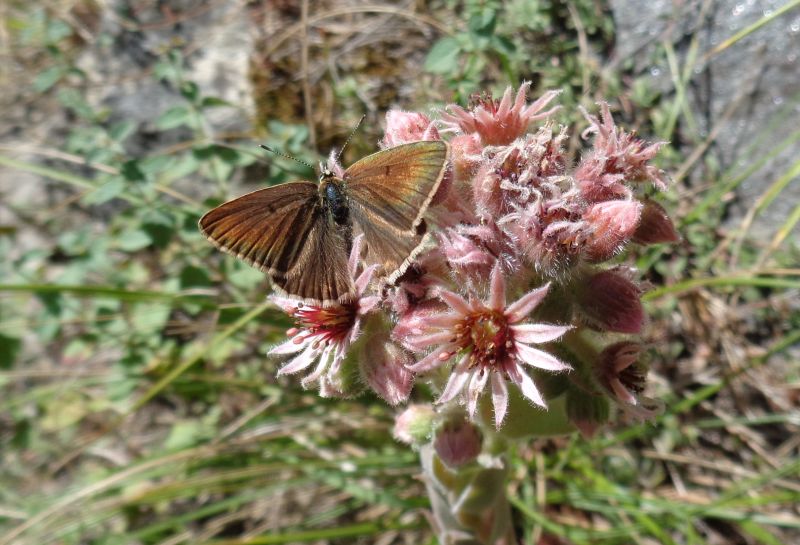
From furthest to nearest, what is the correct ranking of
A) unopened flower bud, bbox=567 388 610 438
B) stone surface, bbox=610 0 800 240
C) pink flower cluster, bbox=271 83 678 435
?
stone surface, bbox=610 0 800 240 < unopened flower bud, bbox=567 388 610 438 < pink flower cluster, bbox=271 83 678 435

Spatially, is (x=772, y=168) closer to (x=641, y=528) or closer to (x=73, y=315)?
(x=641, y=528)

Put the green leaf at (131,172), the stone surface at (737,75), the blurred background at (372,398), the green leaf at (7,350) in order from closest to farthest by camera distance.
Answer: the green leaf at (131,172) < the blurred background at (372,398) < the stone surface at (737,75) < the green leaf at (7,350)

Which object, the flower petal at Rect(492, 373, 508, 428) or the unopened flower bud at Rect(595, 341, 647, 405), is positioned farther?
the unopened flower bud at Rect(595, 341, 647, 405)

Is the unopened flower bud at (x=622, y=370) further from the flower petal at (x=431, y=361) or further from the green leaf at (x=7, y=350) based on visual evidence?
the green leaf at (x=7, y=350)

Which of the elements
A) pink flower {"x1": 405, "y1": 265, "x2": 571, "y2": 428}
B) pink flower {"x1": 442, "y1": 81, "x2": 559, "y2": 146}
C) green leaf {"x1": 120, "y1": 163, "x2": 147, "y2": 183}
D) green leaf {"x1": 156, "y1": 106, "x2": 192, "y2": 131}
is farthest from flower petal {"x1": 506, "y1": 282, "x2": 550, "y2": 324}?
green leaf {"x1": 156, "y1": 106, "x2": 192, "y2": 131}

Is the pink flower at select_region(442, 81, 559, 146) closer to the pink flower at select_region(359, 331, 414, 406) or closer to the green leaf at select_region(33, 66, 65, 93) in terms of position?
the pink flower at select_region(359, 331, 414, 406)

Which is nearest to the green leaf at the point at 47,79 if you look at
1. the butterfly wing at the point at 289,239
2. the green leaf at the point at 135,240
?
the green leaf at the point at 135,240
